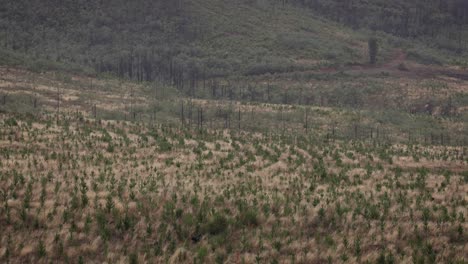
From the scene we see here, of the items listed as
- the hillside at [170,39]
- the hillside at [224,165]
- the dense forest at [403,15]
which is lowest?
the hillside at [224,165]

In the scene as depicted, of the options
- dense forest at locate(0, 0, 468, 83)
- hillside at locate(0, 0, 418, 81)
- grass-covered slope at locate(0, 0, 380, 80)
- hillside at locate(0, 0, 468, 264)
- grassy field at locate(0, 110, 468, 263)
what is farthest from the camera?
grass-covered slope at locate(0, 0, 380, 80)

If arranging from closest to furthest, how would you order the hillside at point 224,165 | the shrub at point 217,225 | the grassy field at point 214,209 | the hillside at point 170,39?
the grassy field at point 214,209
the hillside at point 224,165
the shrub at point 217,225
the hillside at point 170,39

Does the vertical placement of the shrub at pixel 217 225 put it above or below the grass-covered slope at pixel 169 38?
below

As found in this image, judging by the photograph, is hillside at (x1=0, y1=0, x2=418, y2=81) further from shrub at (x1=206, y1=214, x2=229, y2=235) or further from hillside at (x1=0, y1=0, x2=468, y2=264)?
shrub at (x1=206, y1=214, x2=229, y2=235)

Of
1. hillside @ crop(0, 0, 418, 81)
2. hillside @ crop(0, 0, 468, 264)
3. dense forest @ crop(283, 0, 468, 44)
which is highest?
dense forest @ crop(283, 0, 468, 44)

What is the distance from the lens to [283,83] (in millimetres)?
79688

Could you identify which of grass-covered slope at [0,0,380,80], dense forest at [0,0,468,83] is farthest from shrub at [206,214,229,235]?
grass-covered slope at [0,0,380,80]

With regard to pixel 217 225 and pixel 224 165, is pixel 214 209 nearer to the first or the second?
pixel 217 225

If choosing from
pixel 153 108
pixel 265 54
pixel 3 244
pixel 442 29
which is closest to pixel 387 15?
pixel 442 29

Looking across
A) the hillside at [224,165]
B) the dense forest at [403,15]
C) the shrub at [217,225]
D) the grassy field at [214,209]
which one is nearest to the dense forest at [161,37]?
the dense forest at [403,15]

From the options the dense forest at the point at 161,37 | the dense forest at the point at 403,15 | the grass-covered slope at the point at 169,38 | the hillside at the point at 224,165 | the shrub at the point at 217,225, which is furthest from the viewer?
the dense forest at the point at 403,15

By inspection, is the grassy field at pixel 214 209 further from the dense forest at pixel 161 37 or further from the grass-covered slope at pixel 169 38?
the grass-covered slope at pixel 169 38

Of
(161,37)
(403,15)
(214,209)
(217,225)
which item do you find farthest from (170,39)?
(217,225)

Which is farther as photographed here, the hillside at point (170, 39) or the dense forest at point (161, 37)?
the hillside at point (170, 39)
